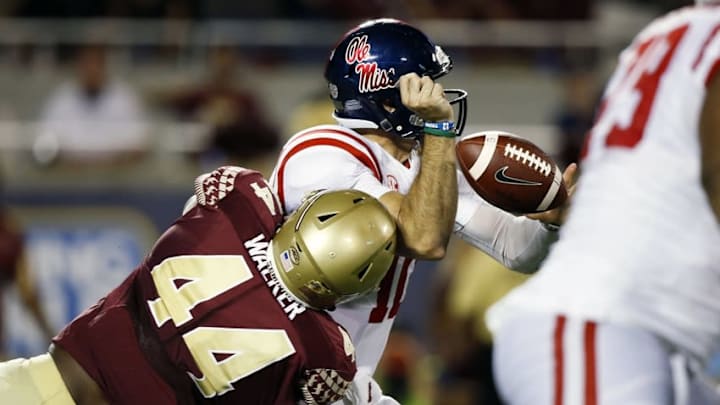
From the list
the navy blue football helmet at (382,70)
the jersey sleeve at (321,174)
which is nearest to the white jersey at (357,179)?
the jersey sleeve at (321,174)

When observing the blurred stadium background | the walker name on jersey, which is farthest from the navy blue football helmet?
the blurred stadium background

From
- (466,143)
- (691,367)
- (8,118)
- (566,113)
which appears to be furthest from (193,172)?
(691,367)

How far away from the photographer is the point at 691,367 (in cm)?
291

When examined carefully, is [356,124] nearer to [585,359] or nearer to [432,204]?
[432,204]

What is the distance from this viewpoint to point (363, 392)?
4211 millimetres

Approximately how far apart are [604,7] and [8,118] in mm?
4356

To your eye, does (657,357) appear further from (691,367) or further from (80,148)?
(80,148)

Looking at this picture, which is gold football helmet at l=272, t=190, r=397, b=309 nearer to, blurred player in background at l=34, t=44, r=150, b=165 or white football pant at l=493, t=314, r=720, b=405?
white football pant at l=493, t=314, r=720, b=405

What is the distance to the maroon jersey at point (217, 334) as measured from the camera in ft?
12.6

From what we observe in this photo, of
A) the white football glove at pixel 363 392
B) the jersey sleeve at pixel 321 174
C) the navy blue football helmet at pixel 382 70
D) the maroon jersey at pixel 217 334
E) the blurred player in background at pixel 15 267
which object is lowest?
the blurred player in background at pixel 15 267

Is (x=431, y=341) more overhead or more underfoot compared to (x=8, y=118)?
more underfoot

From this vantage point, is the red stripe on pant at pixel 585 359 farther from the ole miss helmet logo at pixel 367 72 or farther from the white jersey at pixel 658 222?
the ole miss helmet logo at pixel 367 72

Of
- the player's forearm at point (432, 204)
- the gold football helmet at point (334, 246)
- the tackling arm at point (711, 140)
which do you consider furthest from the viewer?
the player's forearm at point (432, 204)

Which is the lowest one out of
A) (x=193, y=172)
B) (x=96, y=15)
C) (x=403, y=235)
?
(x=193, y=172)
